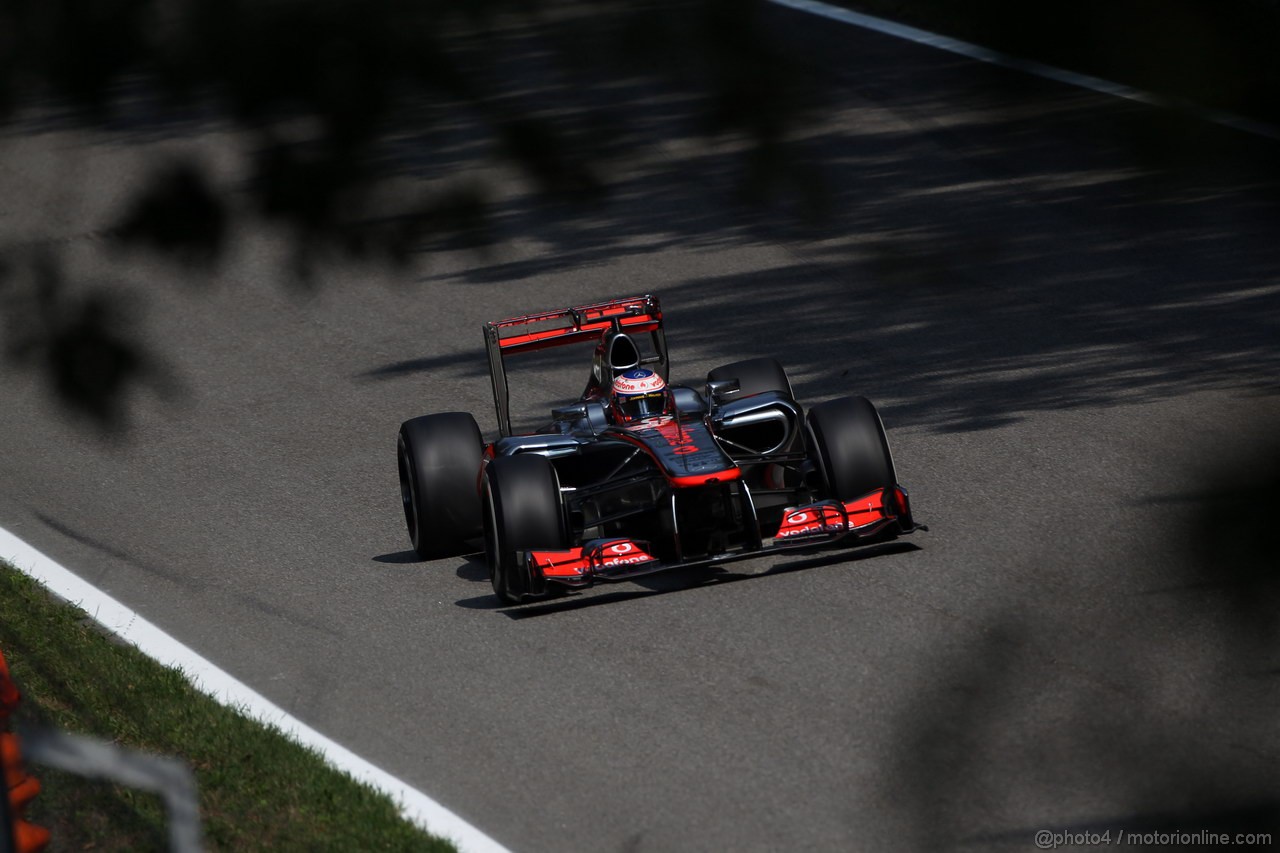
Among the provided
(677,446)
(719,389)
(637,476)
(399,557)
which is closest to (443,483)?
(399,557)

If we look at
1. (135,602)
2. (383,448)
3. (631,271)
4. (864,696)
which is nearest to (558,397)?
(383,448)

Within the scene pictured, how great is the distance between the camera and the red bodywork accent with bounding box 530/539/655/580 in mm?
7004

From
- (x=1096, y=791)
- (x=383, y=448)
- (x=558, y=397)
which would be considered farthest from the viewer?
(x=558, y=397)

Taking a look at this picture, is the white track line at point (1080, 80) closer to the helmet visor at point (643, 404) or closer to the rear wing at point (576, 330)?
the helmet visor at point (643, 404)

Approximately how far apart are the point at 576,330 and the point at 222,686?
2653mm

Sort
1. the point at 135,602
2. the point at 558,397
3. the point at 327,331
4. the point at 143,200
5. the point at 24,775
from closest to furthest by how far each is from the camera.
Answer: the point at 143,200 → the point at 24,775 → the point at 135,602 → the point at 558,397 → the point at 327,331

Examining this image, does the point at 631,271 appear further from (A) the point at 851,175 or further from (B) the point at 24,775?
(A) the point at 851,175

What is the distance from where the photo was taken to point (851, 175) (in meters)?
1.45

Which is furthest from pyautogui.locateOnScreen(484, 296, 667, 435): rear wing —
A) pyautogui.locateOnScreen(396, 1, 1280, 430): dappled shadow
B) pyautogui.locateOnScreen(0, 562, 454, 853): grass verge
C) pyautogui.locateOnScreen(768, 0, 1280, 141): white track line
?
pyautogui.locateOnScreen(768, 0, 1280, 141): white track line

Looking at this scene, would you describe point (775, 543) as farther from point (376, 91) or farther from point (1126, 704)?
point (1126, 704)

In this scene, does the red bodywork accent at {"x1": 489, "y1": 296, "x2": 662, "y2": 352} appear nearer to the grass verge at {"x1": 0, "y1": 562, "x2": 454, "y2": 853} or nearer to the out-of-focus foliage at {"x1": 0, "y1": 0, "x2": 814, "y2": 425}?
the grass verge at {"x1": 0, "y1": 562, "x2": 454, "y2": 853}

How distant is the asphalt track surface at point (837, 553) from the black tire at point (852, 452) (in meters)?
0.32

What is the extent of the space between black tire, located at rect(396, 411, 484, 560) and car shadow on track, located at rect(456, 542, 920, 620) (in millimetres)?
553

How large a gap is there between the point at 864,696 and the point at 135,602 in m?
3.65
